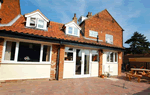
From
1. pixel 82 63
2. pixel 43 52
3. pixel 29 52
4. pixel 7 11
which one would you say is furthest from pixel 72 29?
pixel 7 11

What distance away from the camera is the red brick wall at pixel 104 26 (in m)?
13.4

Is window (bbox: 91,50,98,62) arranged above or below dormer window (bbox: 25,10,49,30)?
below

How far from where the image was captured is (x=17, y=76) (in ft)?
19.6

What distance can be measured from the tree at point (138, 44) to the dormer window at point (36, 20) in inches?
1268

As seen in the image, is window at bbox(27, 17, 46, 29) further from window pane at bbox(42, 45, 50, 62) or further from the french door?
the french door

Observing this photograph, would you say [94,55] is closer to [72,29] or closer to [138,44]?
[72,29]

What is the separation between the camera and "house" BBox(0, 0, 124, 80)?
585cm

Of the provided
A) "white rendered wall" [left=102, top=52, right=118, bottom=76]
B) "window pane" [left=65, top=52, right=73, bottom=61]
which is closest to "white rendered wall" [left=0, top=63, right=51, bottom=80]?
"window pane" [left=65, top=52, right=73, bottom=61]

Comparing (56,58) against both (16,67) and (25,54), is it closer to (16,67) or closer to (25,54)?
(25,54)

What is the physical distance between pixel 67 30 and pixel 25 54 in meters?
4.71

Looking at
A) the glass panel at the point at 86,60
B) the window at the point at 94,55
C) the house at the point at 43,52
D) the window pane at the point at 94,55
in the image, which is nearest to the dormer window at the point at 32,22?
the house at the point at 43,52

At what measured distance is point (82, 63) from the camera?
827cm

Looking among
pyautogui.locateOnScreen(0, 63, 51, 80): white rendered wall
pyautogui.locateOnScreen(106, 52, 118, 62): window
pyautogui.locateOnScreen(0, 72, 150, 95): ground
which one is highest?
pyautogui.locateOnScreen(106, 52, 118, 62): window

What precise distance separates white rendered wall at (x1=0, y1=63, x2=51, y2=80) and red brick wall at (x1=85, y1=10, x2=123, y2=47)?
808 cm
